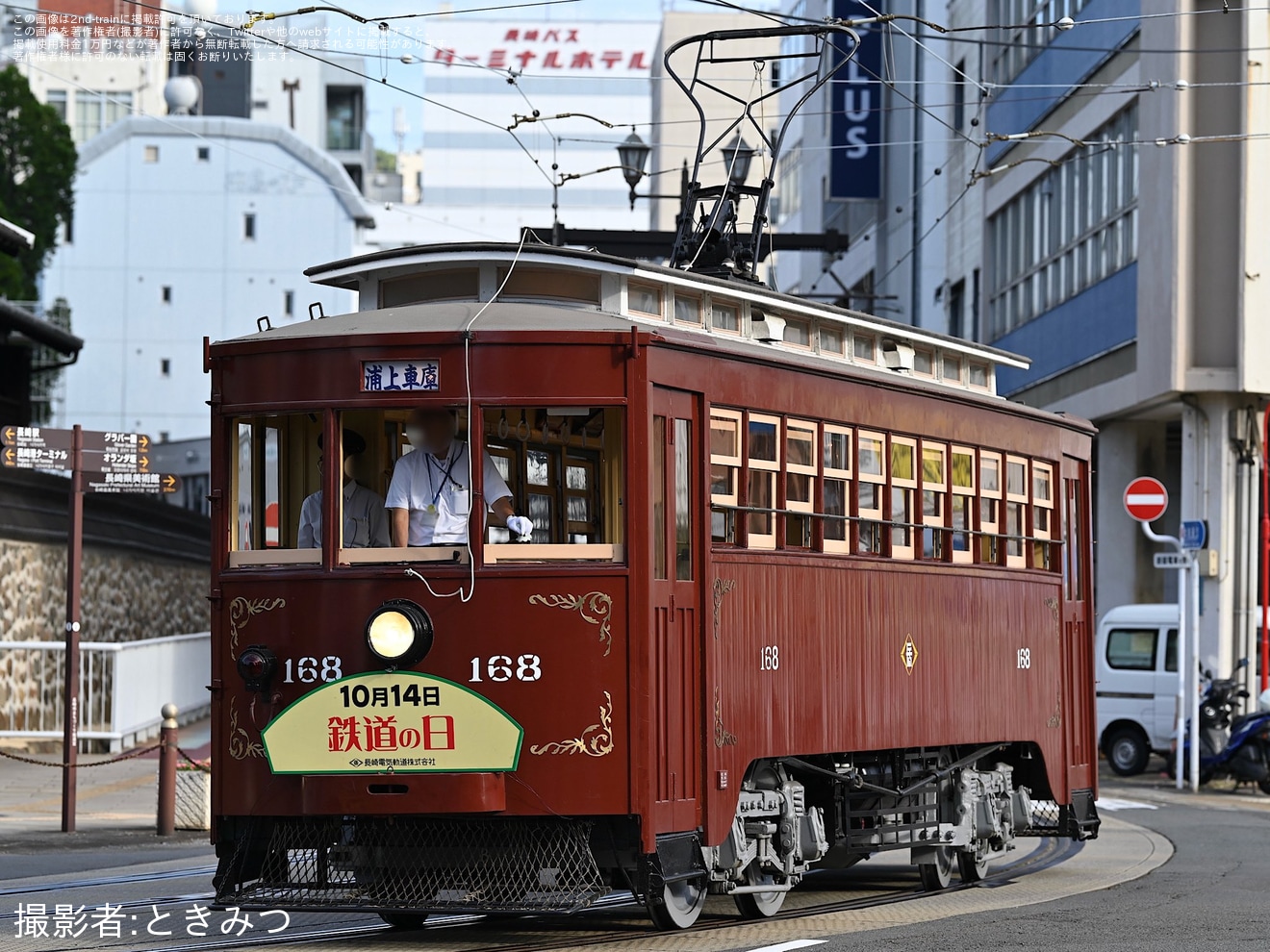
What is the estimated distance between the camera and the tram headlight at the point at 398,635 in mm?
9547

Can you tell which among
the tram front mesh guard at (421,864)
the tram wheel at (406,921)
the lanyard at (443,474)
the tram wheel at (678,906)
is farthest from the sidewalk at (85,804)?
the lanyard at (443,474)

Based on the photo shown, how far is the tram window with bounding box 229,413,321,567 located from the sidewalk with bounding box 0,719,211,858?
579 cm

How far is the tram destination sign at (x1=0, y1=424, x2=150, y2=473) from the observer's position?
1605 cm

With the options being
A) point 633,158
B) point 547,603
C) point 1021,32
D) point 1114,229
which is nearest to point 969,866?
point 547,603

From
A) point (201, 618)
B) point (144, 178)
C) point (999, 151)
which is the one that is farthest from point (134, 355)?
point (999, 151)

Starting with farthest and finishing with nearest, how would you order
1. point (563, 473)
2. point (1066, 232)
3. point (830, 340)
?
point (1066, 232) → point (830, 340) → point (563, 473)

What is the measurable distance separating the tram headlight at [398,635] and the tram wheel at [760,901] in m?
2.56

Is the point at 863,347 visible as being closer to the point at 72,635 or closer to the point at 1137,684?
the point at 72,635

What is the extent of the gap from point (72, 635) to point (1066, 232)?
62.6 feet

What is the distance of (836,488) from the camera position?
11672 millimetres

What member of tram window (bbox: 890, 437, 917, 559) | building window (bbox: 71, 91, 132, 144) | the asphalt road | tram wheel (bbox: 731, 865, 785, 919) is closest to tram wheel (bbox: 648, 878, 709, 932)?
tram wheel (bbox: 731, 865, 785, 919)

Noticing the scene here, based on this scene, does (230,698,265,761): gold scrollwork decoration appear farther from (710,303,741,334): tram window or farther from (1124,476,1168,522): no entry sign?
(1124,476,1168,522): no entry sign

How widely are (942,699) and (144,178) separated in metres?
55.1

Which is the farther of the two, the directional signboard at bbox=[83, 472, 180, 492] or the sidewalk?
the directional signboard at bbox=[83, 472, 180, 492]
